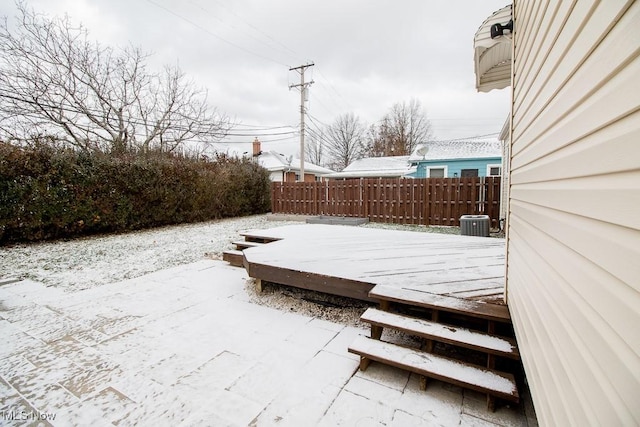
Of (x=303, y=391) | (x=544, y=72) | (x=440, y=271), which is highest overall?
(x=544, y=72)

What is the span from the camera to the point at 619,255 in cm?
52

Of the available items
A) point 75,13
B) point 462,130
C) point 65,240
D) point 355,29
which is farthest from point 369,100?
point 65,240

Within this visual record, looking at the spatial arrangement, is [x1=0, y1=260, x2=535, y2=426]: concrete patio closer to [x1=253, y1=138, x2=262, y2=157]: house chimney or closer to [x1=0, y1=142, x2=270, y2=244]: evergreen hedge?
[x1=0, y1=142, x2=270, y2=244]: evergreen hedge

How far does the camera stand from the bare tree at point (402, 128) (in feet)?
82.1

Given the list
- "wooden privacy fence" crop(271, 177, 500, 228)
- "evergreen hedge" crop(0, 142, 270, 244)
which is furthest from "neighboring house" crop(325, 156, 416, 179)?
"evergreen hedge" crop(0, 142, 270, 244)

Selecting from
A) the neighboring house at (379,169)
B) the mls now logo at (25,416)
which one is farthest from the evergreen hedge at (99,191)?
the neighboring house at (379,169)

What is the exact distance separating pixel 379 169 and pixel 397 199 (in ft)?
32.4

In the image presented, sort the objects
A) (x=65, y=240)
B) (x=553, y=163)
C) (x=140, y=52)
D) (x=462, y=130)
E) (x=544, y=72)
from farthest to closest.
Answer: (x=462, y=130)
(x=140, y=52)
(x=65, y=240)
(x=544, y=72)
(x=553, y=163)

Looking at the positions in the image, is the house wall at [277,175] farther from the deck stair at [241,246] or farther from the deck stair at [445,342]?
the deck stair at [445,342]

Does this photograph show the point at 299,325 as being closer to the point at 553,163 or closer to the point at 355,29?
the point at 553,163

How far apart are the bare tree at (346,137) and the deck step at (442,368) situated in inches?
1082

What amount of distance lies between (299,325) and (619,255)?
88.1 inches

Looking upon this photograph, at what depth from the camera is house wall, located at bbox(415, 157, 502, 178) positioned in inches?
513

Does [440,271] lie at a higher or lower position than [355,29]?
lower
